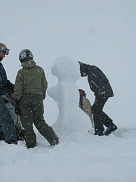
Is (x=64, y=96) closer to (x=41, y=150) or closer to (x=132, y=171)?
(x=41, y=150)

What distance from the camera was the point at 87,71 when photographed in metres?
5.86

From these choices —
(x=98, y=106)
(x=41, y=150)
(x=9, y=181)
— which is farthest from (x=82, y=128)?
(x=9, y=181)

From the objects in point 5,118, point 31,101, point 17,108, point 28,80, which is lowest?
point 5,118

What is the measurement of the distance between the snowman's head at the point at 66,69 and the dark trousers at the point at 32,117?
4.57 ft

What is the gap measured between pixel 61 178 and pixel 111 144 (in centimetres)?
198

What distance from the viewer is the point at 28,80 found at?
4.34m

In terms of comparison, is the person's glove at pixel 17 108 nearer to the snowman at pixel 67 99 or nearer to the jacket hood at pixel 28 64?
the jacket hood at pixel 28 64

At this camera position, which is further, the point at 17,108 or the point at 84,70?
the point at 84,70

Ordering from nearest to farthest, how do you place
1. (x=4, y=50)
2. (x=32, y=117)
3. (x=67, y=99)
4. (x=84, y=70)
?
(x=32, y=117), (x=4, y=50), (x=67, y=99), (x=84, y=70)

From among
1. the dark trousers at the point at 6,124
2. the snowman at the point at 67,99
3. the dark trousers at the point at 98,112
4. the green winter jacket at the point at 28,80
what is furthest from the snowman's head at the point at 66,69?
the dark trousers at the point at 6,124

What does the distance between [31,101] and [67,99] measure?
4.39 feet

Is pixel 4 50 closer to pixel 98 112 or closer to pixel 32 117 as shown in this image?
pixel 32 117

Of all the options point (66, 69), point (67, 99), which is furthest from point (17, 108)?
point (66, 69)

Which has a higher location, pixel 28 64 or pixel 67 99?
pixel 28 64
